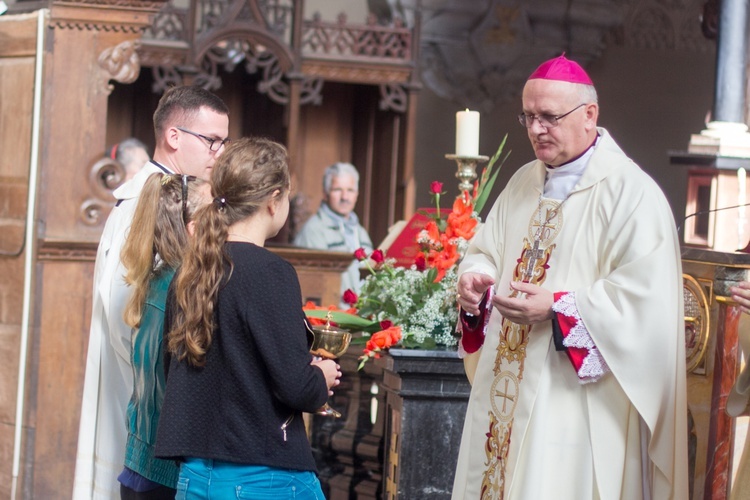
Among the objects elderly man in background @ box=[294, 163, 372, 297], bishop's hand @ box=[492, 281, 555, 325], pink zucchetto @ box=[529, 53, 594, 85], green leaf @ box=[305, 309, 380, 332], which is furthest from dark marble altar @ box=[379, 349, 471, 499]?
elderly man in background @ box=[294, 163, 372, 297]

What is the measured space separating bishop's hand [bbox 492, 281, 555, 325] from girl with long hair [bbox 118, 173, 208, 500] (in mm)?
829

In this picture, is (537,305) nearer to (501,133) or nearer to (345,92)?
(345,92)

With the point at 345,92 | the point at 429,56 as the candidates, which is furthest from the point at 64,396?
the point at 429,56

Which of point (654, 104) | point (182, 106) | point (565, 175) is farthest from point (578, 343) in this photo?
point (654, 104)

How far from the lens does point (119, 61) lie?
224 inches

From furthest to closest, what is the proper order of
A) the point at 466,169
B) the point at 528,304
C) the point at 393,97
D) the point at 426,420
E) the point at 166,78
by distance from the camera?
the point at 393,97 < the point at 166,78 < the point at 466,169 < the point at 426,420 < the point at 528,304

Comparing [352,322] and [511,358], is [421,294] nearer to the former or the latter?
[352,322]

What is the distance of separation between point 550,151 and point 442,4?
25.2 feet

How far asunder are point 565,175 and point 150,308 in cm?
123

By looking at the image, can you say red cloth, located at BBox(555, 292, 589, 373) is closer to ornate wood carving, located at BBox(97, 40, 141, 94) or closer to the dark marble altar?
the dark marble altar

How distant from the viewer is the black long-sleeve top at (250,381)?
2576mm

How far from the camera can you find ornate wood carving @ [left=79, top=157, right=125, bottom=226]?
564 cm

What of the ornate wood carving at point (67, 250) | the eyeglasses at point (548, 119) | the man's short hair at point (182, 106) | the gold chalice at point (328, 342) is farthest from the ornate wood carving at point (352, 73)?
the gold chalice at point (328, 342)

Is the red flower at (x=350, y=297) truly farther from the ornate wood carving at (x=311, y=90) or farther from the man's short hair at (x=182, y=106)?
the ornate wood carving at (x=311, y=90)
